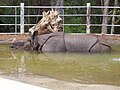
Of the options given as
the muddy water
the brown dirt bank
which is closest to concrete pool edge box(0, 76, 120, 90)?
the muddy water

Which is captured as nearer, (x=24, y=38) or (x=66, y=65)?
(x=66, y=65)

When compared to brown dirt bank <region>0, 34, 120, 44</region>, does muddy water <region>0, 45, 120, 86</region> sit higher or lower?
lower

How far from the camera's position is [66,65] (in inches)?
408

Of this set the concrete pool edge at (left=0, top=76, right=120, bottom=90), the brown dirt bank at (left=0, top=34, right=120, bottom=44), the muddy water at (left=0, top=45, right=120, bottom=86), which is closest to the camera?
the concrete pool edge at (left=0, top=76, right=120, bottom=90)

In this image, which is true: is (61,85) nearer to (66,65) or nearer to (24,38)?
(66,65)

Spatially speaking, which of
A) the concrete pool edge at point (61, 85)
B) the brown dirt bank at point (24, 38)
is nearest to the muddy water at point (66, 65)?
the concrete pool edge at point (61, 85)

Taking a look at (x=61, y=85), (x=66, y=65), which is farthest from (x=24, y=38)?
(x=61, y=85)

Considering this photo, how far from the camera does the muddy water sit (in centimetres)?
883

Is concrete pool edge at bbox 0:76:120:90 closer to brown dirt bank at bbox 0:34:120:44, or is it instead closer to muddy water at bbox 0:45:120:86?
muddy water at bbox 0:45:120:86

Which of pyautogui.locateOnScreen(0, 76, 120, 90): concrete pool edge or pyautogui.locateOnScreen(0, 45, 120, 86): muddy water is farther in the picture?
pyautogui.locateOnScreen(0, 45, 120, 86): muddy water

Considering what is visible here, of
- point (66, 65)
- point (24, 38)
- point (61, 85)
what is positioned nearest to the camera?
point (61, 85)

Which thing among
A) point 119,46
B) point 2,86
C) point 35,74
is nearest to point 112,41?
point 119,46

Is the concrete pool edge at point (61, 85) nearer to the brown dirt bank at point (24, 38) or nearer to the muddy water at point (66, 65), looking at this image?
the muddy water at point (66, 65)

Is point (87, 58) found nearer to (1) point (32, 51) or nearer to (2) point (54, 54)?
(2) point (54, 54)
